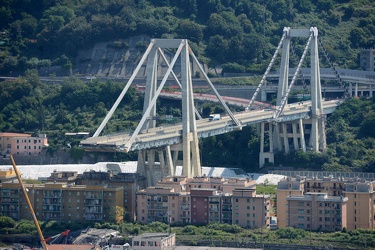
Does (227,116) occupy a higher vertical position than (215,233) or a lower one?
higher

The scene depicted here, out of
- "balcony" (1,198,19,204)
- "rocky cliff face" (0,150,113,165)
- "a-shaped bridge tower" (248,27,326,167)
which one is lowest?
"balcony" (1,198,19,204)

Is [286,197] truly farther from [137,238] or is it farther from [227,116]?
[227,116]

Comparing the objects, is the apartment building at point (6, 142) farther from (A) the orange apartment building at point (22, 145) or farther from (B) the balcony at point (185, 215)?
(B) the balcony at point (185, 215)

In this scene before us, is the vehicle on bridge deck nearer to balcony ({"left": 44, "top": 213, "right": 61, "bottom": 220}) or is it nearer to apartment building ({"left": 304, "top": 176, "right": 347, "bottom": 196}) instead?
apartment building ({"left": 304, "top": 176, "right": 347, "bottom": 196})

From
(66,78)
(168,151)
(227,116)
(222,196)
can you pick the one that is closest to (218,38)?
(66,78)

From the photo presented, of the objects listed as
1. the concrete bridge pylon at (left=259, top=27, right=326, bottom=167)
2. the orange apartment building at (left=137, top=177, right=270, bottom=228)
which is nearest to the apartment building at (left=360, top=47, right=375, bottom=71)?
the concrete bridge pylon at (left=259, top=27, right=326, bottom=167)

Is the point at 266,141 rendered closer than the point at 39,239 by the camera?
No

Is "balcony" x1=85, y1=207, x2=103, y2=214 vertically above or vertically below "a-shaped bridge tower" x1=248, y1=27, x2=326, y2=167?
below
